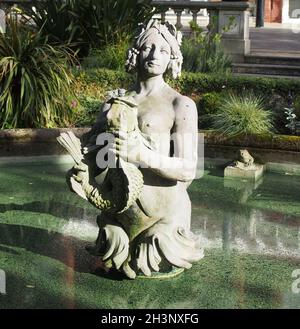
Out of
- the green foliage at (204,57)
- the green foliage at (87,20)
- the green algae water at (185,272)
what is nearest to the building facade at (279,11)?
the green foliage at (204,57)

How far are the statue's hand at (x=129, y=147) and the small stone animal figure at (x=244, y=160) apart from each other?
3.89m

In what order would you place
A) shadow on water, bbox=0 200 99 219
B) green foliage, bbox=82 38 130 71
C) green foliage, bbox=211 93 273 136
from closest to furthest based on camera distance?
shadow on water, bbox=0 200 99 219 → green foliage, bbox=211 93 273 136 → green foliage, bbox=82 38 130 71

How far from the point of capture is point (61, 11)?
41.8 ft

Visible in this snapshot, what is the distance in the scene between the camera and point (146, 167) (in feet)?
16.3

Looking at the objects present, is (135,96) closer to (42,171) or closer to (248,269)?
(248,269)

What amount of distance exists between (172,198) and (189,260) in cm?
48

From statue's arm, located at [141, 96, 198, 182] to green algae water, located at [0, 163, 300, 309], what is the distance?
2.83ft

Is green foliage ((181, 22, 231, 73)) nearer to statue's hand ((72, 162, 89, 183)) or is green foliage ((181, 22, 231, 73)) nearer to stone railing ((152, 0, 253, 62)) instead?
stone railing ((152, 0, 253, 62))

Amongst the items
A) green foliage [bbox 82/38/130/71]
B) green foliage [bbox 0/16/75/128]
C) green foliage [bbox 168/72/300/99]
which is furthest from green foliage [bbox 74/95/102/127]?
green foliage [bbox 168/72/300/99]

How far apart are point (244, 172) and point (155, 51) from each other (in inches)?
146

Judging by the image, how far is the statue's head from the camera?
16.7ft

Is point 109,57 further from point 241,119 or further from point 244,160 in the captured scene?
point 244,160

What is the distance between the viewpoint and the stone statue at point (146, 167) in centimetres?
493

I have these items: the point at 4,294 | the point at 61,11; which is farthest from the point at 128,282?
the point at 61,11
